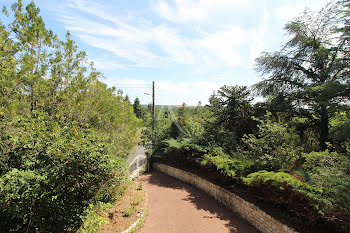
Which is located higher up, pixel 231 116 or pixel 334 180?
pixel 231 116

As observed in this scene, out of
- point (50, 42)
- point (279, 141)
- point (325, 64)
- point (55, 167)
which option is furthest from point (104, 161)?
point (325, 64)

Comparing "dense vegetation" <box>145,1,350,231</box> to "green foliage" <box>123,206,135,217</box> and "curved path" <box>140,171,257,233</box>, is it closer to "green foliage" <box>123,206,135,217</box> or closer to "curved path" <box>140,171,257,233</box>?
"curved path" <box>140,171,257,233</box>

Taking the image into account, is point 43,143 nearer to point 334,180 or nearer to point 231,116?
point 334,180

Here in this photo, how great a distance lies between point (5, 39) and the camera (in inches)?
158

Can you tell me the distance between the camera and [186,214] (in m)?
6.78

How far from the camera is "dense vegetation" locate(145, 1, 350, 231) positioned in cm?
643

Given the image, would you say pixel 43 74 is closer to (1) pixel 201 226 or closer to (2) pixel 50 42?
(2) pixel 50 42

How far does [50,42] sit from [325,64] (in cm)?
1303

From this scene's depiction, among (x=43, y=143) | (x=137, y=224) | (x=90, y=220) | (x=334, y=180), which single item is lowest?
(x=137, y=224)

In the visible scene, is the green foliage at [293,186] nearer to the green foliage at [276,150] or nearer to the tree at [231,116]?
the green foliage at [276,150]

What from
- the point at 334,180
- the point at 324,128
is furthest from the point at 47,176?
the point at 324,128

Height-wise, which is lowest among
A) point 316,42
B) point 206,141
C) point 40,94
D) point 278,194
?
point 278,194

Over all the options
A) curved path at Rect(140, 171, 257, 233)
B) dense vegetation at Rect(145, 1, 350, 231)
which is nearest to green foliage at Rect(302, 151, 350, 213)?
dense vegetation at Rect(145, 1, 350, 231)

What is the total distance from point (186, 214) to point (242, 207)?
214 centimetres
